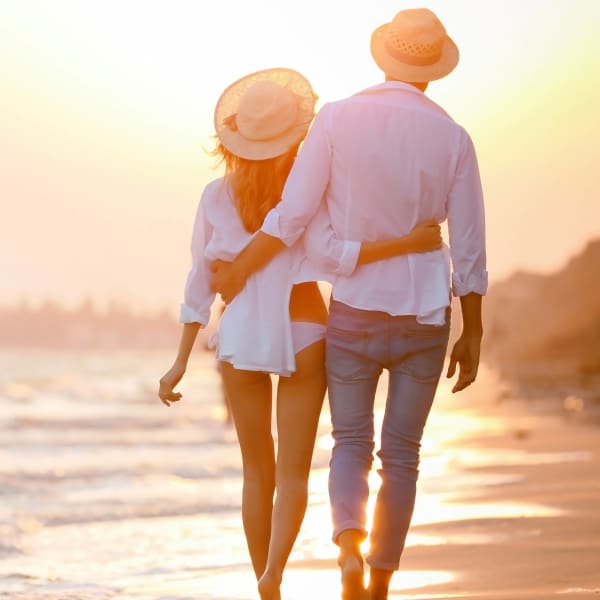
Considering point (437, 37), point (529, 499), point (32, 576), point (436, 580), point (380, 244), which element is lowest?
point (529, 499)

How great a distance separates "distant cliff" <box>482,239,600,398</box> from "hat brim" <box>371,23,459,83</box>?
27723 millimetres

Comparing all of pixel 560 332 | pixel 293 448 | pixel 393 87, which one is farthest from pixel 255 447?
pixel 560 332

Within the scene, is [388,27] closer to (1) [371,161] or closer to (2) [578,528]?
(1) [371,161]

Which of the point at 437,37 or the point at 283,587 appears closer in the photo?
the point at 437,37

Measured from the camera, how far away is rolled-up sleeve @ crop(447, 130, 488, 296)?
459 cm

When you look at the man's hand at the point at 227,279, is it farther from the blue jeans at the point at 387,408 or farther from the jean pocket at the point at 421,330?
the jean pocket at the point at 421,330

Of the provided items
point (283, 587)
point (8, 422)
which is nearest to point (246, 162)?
point (283, 587)

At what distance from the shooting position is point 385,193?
4535 mm

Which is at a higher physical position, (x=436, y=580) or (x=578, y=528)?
(x=436, y=580)

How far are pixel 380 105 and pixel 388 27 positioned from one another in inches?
13.3

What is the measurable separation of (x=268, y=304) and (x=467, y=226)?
0.70 m

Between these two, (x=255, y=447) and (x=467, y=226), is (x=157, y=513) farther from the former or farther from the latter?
(x=467, y=226)

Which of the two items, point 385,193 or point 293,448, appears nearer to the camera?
point 385,193

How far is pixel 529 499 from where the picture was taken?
900 cm
